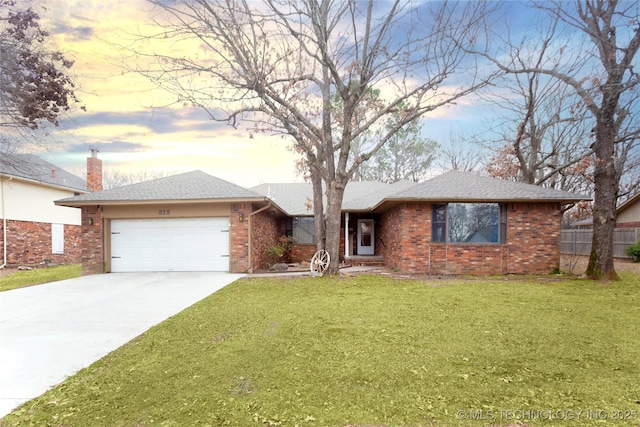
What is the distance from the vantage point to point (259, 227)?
12172 millimetres

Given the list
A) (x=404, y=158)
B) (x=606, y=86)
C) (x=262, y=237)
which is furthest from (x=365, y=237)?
(x=404, y=158)

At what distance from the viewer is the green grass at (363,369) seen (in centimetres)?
263

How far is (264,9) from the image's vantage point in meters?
9.56

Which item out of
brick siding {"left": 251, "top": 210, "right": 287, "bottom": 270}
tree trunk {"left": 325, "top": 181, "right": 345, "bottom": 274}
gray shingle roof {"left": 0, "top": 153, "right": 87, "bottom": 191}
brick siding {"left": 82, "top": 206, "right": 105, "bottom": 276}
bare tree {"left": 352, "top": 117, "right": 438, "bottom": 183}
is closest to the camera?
tree trunk {"left": 325, "top": 181, "right": 345, "bottom": 274}

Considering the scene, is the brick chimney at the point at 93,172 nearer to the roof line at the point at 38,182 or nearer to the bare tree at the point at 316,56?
the roof line at the point at 38,182

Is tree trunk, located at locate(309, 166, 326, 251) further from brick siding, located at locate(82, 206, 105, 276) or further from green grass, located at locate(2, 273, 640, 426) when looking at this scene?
brick siding, located at locate(82, 206, 105, 276)

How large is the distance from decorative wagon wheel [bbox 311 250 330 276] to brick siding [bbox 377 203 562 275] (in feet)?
8.76

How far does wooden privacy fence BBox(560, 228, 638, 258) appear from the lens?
655 inches

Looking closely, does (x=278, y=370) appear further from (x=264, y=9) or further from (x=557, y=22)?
(x=557, y=22)

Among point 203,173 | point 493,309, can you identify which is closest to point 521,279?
point 493,309

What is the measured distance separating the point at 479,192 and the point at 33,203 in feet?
62.6

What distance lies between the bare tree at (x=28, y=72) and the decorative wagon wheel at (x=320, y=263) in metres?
8.74

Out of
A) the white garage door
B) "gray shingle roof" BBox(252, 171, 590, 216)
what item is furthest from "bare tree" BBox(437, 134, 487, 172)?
the white garage door

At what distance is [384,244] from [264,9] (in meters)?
9.97
